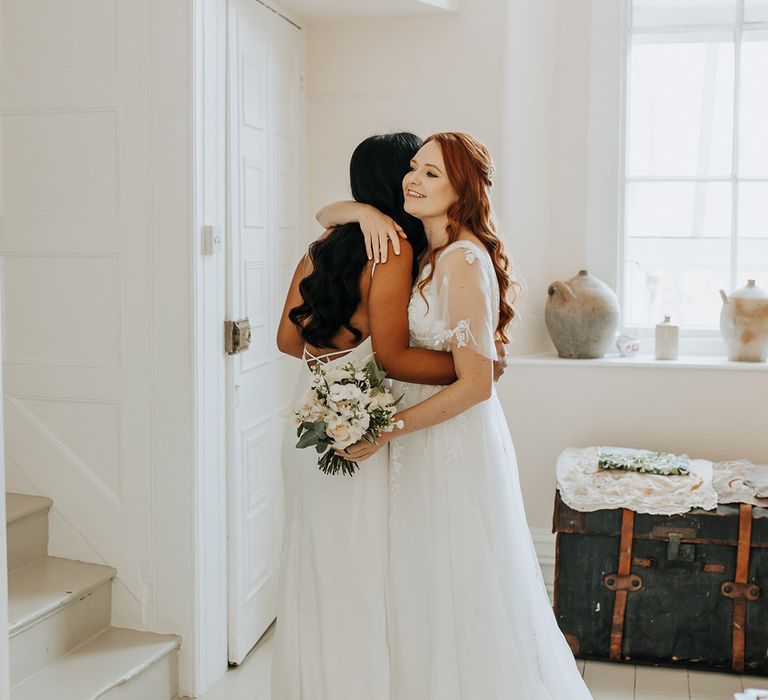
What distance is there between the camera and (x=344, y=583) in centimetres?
232

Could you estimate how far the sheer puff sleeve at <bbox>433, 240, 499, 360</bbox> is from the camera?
2189 mm

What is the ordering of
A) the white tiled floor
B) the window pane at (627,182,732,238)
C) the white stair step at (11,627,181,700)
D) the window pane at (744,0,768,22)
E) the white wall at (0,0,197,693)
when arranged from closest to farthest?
the white stair step at (11,627,181,700) < the white wall at (0,0,197,693) < the white tiled floor < the window pane at (744,0,768,22) < the window pane at (627,182,732,238)

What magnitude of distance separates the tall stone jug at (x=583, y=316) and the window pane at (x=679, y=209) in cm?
41

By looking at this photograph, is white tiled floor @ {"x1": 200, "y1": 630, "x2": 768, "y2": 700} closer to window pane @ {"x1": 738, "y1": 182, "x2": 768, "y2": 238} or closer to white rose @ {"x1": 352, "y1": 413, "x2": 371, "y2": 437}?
white rose @ {"x1": 352, "y1": 413, "x2": 371, "y2": 437}

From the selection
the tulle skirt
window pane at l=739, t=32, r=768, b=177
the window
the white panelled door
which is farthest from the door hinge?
window pane at l=739, t=32, r=768, b=177

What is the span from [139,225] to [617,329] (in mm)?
2012

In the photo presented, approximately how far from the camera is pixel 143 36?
2824 mm

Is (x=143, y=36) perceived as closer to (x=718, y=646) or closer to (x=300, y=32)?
(x=300, y=32)

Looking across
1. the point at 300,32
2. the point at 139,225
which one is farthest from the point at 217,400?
the point at 300,32

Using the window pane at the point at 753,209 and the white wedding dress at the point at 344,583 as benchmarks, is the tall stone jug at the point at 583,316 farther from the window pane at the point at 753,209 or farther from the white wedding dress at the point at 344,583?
the white wedding dress at the point at 344,583

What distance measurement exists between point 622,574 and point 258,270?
63.5 inches

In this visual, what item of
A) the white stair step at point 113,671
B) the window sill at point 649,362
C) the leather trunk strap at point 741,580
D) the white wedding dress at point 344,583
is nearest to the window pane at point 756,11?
the window sill at point 649,362

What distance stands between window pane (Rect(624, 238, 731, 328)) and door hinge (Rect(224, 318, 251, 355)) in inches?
72.4

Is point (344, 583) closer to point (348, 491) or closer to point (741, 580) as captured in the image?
point (348, 491)
